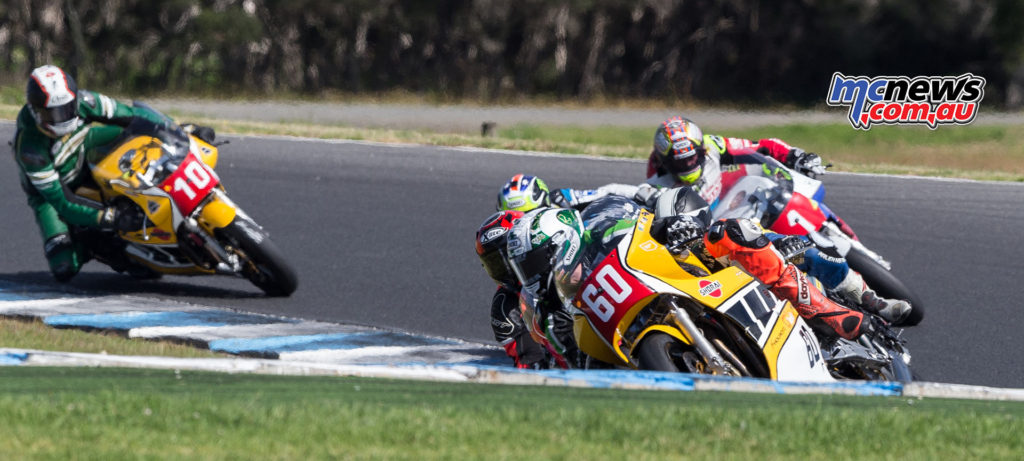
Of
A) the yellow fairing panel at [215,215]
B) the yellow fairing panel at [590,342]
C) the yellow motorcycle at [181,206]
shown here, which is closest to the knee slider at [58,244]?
the yellow motorcycle at [181,206]

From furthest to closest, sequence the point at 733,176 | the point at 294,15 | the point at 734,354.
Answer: the point at 294,15
the point at 733,176
the point at 734,354

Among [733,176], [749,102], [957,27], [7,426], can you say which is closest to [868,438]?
[7,426]

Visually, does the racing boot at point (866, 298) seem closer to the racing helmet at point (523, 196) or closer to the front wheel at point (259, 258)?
the racing helmet at point (523, 196)

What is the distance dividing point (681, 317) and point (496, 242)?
1470 mm

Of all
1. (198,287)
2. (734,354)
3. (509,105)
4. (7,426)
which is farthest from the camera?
(509,105)

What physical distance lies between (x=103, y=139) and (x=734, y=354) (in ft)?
17.1

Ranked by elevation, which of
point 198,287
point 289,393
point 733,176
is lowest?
point 198,287

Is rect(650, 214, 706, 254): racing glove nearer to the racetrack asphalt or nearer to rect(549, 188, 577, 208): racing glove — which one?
rect(549, 188, 577, 208): racing glove

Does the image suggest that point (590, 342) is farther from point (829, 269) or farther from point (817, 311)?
point (829, 269)

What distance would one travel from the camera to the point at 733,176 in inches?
351

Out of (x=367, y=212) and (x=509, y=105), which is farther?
(x=509, y=105)

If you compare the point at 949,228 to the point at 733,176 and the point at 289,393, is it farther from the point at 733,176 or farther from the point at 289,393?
the point at 289,393

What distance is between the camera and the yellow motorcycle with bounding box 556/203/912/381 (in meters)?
5.95

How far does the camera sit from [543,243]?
251 inches
